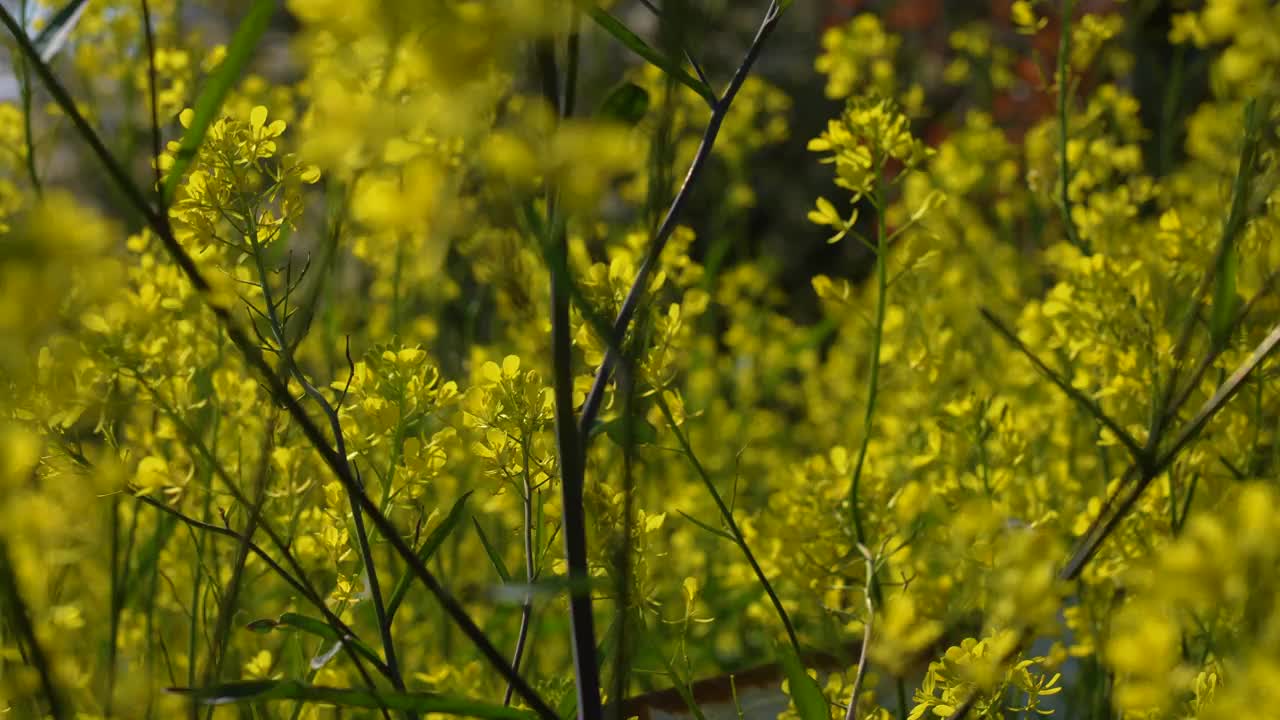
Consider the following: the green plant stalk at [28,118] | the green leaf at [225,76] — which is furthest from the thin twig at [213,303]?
the green plant stalk at [28,118]

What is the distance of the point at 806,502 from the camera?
4.19 ft

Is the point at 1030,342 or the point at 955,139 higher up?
the point at 955,139

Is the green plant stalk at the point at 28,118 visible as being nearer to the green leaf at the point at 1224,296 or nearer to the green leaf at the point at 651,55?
the green leaf at the point at 651,55

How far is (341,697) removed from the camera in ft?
2.12

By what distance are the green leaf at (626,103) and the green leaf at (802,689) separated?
0.35 meters

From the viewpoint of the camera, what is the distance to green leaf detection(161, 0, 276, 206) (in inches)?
21.8

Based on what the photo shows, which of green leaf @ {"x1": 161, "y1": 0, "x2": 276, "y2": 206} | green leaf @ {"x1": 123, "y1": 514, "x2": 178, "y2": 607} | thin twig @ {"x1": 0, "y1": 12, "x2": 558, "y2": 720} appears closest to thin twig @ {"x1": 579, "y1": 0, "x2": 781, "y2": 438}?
thin twig @ {"x1": 0, "y1": 12, "x2": 558, "y2": 720}

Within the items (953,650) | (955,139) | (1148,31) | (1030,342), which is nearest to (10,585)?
(953,650)

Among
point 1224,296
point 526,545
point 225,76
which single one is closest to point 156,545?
point 526,545

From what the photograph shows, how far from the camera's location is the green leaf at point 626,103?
0.63 m

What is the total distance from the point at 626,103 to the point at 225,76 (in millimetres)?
203

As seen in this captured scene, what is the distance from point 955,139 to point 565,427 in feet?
7.28

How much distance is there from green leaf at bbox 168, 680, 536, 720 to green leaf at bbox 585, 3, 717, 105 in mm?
337

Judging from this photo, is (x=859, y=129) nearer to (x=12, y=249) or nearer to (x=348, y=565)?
(x=348, y=565)
